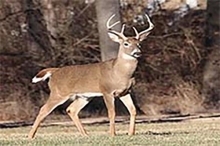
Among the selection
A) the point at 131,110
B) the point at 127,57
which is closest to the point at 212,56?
the point at 127,57

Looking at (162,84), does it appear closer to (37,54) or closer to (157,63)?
(157,63)

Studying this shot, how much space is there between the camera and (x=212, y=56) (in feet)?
95.9

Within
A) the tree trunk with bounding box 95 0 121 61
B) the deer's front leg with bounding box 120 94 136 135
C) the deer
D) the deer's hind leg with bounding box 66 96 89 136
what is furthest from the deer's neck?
the tree trunk with bounding box 95 0 121 61

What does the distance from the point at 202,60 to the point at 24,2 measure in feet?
19.3

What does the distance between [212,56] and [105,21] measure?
200 inches

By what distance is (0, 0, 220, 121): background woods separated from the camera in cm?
2803

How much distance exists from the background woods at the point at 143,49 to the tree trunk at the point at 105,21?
2.08m

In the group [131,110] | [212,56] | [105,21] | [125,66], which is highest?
[125,66]

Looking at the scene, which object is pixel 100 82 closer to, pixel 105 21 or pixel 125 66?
pixel 125 66

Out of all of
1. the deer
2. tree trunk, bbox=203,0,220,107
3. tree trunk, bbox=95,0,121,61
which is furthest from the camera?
tree trunk, bbox=203,0,220,107

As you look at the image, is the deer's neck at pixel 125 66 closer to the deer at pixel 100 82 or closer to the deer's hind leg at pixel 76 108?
the deer at pixel 100 82

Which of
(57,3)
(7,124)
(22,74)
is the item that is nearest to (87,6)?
(57,3)

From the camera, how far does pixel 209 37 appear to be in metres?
29.4

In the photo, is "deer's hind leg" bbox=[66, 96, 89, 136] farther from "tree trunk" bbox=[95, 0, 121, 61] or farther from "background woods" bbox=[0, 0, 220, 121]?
"background woods" bbox=[0, 0, 220, 121]
